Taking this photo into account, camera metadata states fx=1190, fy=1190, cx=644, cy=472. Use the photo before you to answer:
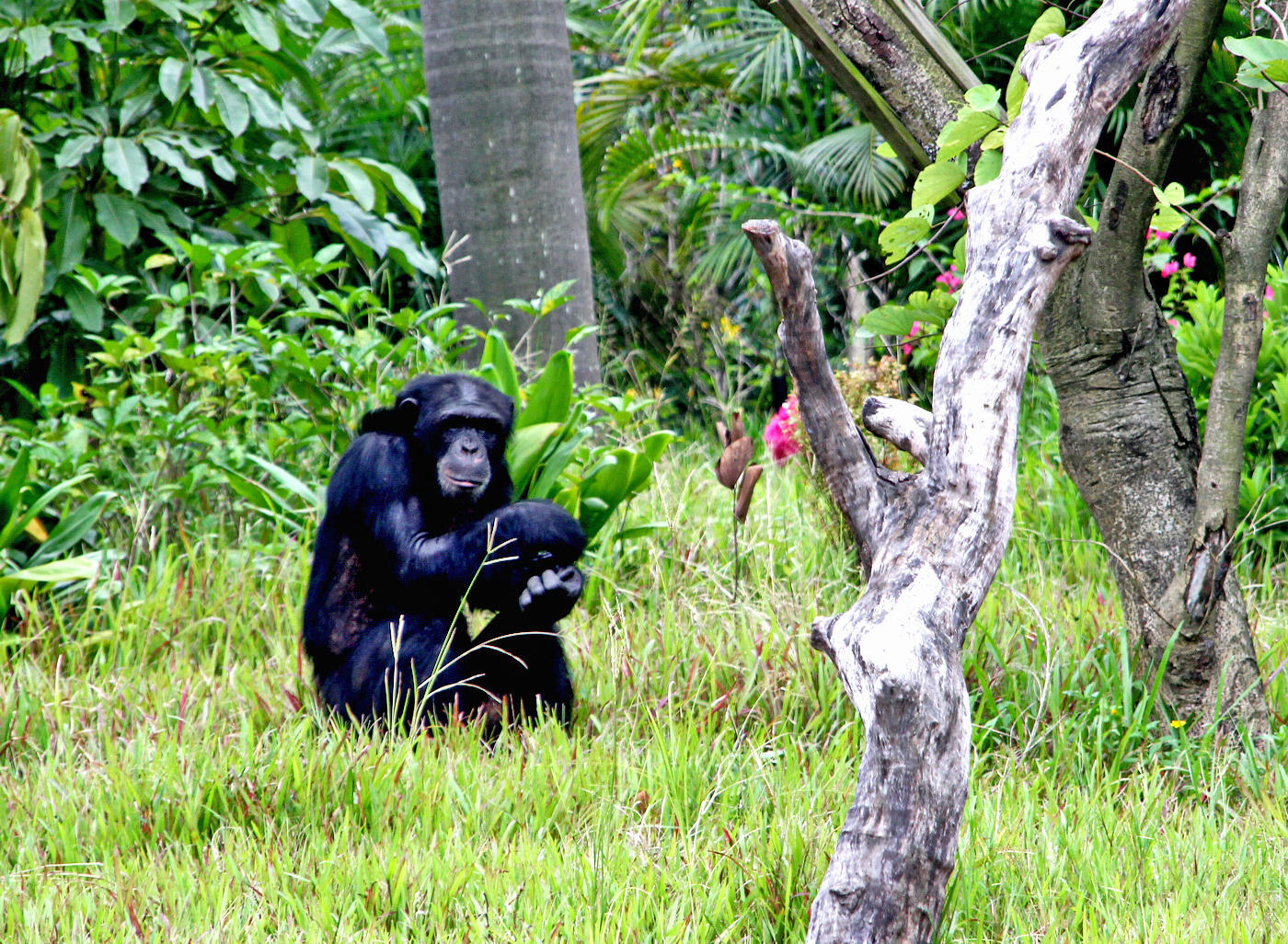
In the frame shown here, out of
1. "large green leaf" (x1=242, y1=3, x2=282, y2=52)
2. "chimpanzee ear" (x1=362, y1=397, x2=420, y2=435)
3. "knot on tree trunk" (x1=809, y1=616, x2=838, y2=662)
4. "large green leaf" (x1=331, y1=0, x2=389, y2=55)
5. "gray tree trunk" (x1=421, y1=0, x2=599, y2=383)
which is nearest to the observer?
"knot on tree trunk" (x1=809, y1=616, x2=838, y2=662)

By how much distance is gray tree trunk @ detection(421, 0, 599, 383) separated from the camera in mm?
4844

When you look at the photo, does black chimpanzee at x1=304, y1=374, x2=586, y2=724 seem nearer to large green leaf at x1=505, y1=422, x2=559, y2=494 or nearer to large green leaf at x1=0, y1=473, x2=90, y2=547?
large green leaf at x1=505, y1=422, x2=559, y2=494

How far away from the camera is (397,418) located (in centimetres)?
325

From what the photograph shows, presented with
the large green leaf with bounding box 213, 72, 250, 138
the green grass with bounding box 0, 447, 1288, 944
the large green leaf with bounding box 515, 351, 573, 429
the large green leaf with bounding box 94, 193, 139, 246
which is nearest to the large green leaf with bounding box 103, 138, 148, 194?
the large green leaf with bounding box 94, 193, 139, 246

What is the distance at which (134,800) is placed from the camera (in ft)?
8.24

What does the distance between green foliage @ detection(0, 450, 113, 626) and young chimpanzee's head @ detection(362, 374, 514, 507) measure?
116 centimetres

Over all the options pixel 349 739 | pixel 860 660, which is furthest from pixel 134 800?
pixel 860 660

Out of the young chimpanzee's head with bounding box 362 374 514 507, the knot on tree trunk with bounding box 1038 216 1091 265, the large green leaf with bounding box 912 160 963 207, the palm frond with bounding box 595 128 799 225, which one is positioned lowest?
the young chimpanzee's head with bounding box 362 374 514 507

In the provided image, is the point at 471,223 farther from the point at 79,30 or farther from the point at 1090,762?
the point at 1090,762

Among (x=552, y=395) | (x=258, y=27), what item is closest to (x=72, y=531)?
(x=552, y=395)

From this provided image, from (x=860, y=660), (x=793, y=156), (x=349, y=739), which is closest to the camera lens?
(x=860, y=660)

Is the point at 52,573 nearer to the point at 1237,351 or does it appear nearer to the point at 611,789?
the point at 611,789

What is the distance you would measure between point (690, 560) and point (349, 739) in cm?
161

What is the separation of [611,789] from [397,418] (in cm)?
121
